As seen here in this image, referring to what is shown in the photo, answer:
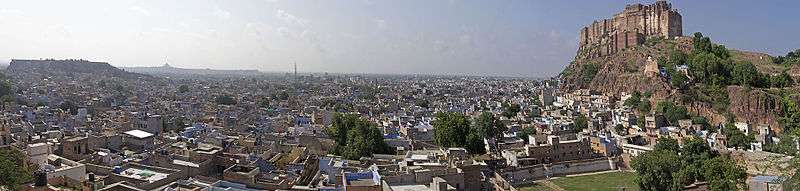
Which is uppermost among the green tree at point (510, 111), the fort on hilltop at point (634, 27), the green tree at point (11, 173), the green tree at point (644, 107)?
the fort on hilltop at point (634, 27)

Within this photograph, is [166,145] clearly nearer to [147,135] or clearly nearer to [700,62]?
[147,135]

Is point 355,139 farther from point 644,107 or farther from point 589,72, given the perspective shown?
point 589,72

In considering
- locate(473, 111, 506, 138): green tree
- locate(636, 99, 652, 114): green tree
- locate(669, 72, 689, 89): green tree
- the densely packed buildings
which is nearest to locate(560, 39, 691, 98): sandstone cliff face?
locate(669, 72, 689, 89): green tree

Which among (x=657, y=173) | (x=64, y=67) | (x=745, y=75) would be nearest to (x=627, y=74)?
(x=745, y=75)

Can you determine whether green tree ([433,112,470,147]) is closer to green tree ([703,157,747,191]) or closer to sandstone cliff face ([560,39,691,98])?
green tree ([703,157,747,191])

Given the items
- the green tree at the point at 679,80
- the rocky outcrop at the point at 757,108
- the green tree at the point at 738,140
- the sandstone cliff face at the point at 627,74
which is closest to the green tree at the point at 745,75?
the rocky outcrop at the point at 757,108

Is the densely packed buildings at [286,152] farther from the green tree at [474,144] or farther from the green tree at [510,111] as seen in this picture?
the green tree at [510,111]
